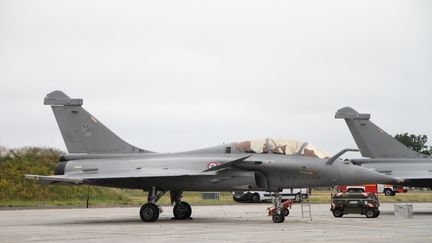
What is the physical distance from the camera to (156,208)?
2159 cm

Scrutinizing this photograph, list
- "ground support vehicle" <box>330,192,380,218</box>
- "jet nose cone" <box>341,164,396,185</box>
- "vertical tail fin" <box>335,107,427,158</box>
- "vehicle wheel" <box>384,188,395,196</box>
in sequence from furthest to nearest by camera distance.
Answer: "vehicle wheel" <box>384,188,395,196</box>, "vertical tail fin" <box>335,107,427,158</box>, "ground support vehicle" <box>330,192,380,218</box>, "jet nose cone" <box>341,164,396,185</box>

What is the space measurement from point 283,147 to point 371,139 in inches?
424

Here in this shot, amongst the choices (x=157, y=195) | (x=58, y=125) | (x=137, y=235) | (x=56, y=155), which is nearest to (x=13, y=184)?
(x=56, y=155)

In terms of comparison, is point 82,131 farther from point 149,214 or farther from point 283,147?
point 283,147

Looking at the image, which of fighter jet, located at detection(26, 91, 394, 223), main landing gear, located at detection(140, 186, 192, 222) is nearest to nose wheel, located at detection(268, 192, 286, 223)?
fighter jet, located at detection(26, 91, 394, 223)

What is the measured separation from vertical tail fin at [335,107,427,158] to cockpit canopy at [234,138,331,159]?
1000 cm

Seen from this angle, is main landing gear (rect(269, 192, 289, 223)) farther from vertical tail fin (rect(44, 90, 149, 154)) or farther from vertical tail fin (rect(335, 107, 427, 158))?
vertical tail fin (rect(335, 107, 427, 158))

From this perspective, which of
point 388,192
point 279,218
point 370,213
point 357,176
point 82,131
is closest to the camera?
point 279,218

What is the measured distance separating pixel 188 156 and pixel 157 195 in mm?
1648

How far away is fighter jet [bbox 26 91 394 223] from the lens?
21.3 m

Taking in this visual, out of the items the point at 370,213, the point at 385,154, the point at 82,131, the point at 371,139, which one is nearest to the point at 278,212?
the point at 370,213

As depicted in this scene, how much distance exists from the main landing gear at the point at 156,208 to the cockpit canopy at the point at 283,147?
3012mm

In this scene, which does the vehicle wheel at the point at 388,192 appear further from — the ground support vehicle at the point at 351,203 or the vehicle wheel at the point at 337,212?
the vehicle wheel at the point at 337,212

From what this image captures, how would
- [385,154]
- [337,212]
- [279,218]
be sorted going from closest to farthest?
[279,218] → [337,212] → [385,154]
